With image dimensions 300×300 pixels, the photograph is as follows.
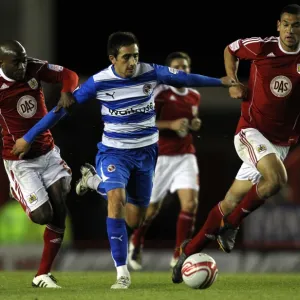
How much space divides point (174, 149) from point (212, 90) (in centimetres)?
305

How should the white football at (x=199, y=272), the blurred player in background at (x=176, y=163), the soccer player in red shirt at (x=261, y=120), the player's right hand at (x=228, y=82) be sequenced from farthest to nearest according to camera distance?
1. the blurred player in background at (x=176, y=163)
2. the soccer player in red shirt at (x=261, y=120)
3. the player's right hand at (x=228, y=82)
4. the white football at (x=199, y=272)

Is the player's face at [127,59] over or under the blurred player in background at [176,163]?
over

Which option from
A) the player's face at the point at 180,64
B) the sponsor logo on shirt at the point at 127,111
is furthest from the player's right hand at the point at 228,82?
the player's face at the point at 180,64

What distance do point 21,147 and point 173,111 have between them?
303 centimetres

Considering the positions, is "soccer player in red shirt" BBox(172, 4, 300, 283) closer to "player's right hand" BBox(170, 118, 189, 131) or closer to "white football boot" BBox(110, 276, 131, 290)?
"white football boot" BBox(110, 276, 131, 290)

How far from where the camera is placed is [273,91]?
7.88 metres

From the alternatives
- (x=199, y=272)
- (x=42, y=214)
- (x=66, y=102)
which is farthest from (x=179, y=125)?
(x=199, y=272)

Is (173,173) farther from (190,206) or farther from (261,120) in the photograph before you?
(261,120)

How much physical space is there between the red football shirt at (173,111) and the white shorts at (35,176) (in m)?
2.47

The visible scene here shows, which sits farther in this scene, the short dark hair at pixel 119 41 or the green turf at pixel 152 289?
the short dark hair at pixel 119 41

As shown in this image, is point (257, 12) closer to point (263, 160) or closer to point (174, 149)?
point (174, 149)

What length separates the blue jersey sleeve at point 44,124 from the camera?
7.63 m

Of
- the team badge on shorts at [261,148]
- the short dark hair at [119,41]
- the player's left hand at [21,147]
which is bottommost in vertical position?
the player's left hand at [21,147]

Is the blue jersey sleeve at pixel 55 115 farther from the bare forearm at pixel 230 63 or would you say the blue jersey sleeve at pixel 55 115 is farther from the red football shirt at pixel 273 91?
the red football shirt at pixel 273 91
